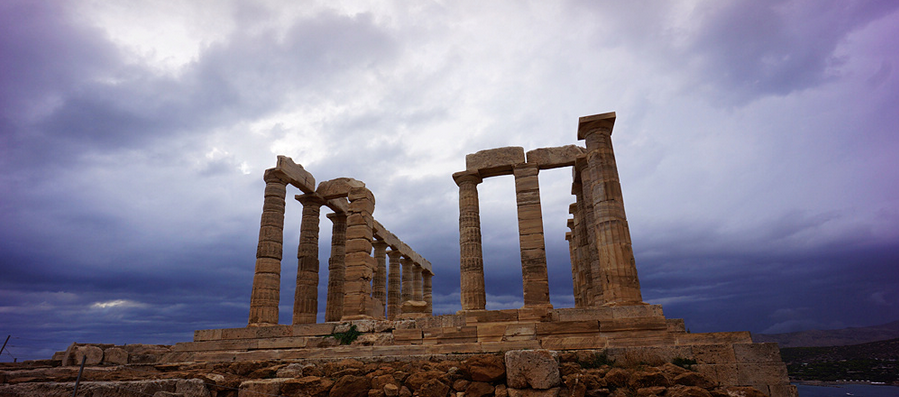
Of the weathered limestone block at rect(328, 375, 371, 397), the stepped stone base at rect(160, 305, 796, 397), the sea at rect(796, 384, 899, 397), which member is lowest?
the sea at rect(796, 384, 899, 397)

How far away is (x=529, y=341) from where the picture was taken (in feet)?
40.3

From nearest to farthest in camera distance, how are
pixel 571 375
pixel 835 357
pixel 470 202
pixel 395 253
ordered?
1. pixel 571 375
2. pixel 470 202
3. pixel 395 253
4. pixel 835 357

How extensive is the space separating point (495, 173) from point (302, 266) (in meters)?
11.5

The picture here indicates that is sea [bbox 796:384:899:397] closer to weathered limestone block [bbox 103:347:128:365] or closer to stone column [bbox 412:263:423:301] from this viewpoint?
stone column [bbox 412:263:423:301]

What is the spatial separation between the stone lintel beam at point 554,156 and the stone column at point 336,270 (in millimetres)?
12430


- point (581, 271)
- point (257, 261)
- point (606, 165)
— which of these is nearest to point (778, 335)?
point (581, 271)

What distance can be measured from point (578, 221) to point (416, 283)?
58.8 ft

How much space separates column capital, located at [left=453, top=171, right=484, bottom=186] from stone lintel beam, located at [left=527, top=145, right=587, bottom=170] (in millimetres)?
2491

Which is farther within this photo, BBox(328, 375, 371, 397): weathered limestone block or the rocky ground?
BBox(328, 375, 371, 397): weathered limestone block

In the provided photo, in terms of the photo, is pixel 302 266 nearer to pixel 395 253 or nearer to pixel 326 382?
pixel 395 253

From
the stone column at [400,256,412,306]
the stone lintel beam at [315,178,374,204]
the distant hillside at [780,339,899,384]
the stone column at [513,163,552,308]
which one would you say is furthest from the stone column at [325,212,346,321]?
the distant hillside at [780,339,899,384]

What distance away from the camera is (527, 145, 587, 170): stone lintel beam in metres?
18.9

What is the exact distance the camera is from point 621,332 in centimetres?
1314

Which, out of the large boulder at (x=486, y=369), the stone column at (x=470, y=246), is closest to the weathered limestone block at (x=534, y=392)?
the large boulder at (x=486, y=369)
